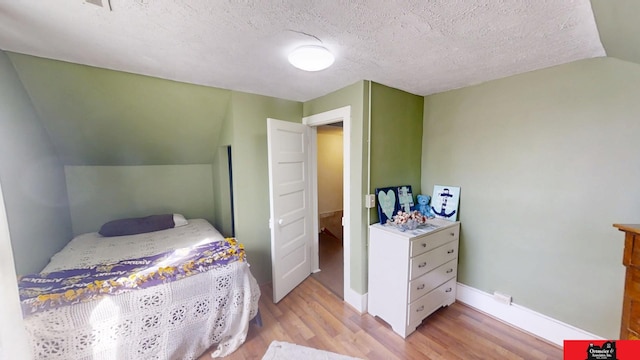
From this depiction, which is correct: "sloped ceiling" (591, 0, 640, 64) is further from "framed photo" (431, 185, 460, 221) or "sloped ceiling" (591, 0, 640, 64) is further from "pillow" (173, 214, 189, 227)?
"pillow" (173, 214, 189, 227)

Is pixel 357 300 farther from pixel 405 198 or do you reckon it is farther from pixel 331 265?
pixel 405 198

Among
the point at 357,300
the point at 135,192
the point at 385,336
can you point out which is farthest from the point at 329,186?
the point at 135,192

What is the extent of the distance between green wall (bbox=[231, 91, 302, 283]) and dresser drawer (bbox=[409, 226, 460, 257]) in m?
1.64

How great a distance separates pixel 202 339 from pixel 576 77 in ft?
11.0

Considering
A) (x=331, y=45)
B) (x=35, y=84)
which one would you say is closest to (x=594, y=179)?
(x=331, y=45)

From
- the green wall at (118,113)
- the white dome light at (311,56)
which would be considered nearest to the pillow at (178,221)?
the green wall at (118,113)

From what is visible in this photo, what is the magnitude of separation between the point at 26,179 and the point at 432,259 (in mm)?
3447

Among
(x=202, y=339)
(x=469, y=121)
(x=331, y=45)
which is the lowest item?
(x=202, y=339)

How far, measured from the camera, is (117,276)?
4.99 ft

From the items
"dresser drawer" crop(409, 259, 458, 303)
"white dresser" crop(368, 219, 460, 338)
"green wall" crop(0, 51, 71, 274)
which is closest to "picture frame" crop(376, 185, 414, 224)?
"white dresser" crop(368, 219, 460, 338)

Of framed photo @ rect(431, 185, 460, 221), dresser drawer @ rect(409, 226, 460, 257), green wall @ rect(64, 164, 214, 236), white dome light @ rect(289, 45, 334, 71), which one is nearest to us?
white dome light @ rect(289, 45, 334, 71)

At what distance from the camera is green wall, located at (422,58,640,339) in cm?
154

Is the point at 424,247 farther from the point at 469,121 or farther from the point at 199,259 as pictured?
the point at 199,259

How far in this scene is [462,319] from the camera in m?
2.10
